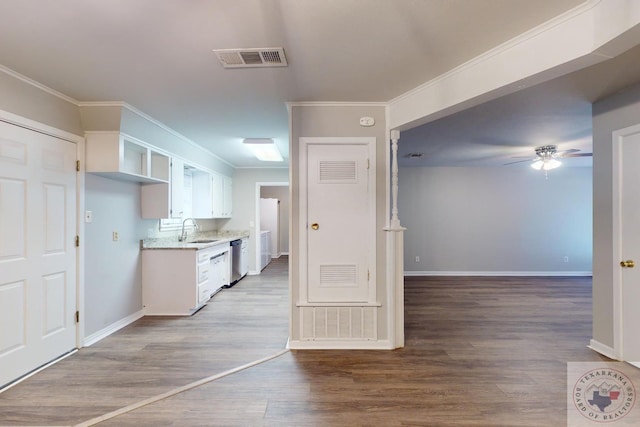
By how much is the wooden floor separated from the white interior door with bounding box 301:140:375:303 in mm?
645

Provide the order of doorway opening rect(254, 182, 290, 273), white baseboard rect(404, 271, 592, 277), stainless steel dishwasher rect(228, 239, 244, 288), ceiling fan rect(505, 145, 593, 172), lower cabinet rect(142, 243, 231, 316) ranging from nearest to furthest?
lower cabinet rect(142, 243, 231, 316)
ceiling fan rect(505, 145, 593, 172)
stainless steel dishwasher rect(228, 239, 244, 288)
white baseboard rect(404, 271, 592, 277)
doorway opening rect(254, 182, 290, 273)

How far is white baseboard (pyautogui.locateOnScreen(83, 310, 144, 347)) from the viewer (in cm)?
305

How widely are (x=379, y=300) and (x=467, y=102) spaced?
1.92m

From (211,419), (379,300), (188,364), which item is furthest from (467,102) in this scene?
(188,364)

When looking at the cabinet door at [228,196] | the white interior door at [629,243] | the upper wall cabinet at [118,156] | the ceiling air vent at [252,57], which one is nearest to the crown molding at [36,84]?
the upper wall cabinet at [118,156]

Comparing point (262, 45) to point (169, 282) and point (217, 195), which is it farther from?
point (217, 195)

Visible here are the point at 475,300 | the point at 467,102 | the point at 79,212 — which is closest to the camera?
the point at 467,102

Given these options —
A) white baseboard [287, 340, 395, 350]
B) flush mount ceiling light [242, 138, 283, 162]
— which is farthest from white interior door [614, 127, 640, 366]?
flush mount ceiling light [242, 138, 283, 162]

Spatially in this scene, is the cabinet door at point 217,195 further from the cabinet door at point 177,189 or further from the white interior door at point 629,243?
the white interior door at point 629,243

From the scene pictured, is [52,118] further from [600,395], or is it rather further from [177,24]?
[600,395]

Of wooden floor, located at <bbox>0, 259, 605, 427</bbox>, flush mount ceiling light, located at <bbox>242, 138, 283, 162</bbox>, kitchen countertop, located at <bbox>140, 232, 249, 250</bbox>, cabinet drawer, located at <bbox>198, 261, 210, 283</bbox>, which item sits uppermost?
flush mount ceiling light, located at <bbox>242, 138, 283, 162</bbox>

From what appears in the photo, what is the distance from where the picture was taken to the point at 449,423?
1905 mm

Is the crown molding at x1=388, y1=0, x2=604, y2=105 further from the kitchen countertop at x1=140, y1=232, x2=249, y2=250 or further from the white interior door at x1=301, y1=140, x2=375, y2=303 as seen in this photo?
the kitchen countertop at x1=140, y1=232, x2=249, y2=250

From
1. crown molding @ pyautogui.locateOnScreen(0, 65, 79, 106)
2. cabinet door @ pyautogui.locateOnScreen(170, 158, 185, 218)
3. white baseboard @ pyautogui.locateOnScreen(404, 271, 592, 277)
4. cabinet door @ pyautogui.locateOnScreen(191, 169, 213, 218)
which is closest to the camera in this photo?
crown molding @ pyautogui.locateOnScreen(0, 65, 79, 106)
